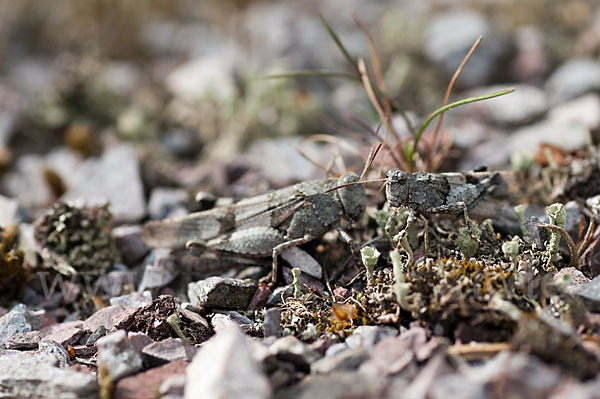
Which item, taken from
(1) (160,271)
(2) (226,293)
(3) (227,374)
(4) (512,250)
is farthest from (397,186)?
(1) (160,271)

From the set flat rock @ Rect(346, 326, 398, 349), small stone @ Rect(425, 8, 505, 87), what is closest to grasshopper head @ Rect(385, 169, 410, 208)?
flat rock @ Rect(346, 326, 398, 349)

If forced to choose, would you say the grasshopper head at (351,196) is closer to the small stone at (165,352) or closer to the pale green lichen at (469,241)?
the pale green lichen at (469,241)

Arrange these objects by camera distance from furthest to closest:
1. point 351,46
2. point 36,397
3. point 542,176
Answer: point 351,46 < point 542,176 < point 36,397

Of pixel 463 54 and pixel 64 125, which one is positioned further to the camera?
pixel 463 54

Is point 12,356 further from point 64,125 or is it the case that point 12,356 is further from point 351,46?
point 351,46

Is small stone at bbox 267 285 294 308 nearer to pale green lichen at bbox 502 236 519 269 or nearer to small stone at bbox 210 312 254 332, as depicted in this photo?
small stone at bbox 210 312 254 332

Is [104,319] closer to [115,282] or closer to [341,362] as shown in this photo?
[115,282]

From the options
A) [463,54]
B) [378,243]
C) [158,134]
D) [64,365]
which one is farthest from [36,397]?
[463,54]
